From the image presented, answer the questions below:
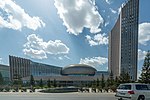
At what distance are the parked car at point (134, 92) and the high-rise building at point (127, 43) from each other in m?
113

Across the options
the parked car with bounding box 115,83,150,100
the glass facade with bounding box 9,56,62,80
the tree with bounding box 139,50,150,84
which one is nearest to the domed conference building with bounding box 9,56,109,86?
the glass facade with bounding box 9,56,62,80

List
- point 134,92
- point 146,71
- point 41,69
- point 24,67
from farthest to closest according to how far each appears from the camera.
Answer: point 41,69 → point 24,67 → point 146,71 → point 134,92

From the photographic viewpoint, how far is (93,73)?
130 meters

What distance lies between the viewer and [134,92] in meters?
17.9

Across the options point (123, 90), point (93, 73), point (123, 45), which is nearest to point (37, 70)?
point (93, 73)

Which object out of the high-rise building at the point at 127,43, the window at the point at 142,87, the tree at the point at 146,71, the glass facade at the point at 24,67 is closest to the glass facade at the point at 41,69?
the glass facade at the point at 24,67

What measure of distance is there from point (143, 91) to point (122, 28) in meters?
122

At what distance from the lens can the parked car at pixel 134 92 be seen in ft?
58.4

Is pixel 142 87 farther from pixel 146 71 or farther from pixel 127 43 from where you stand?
pixel 127 43

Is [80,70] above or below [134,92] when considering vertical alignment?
above

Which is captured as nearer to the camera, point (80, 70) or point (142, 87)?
point (142, 87)

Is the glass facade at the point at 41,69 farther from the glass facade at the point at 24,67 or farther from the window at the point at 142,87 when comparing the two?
the window at the point at 142,87

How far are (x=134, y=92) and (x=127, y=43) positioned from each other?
119 metres

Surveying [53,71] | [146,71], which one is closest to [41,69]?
[53,71]
